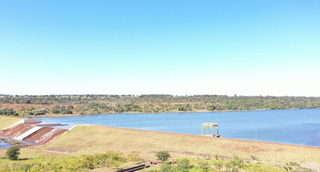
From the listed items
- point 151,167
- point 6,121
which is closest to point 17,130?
point 6,121

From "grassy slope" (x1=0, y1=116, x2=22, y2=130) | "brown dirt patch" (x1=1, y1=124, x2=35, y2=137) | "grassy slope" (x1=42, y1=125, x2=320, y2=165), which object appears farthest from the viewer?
"grassy slope" (x1=0, y1=116, x2=22, y2=130)

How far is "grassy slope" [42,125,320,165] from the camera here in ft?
120

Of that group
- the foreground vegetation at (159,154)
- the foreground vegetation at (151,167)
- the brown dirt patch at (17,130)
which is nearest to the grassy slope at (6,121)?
the brown dirt patch at (17,130)

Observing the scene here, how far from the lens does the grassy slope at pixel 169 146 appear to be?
36.5 metres

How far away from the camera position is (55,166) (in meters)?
29.6

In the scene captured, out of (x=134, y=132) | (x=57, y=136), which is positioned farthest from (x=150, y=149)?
(x=57, y=136)

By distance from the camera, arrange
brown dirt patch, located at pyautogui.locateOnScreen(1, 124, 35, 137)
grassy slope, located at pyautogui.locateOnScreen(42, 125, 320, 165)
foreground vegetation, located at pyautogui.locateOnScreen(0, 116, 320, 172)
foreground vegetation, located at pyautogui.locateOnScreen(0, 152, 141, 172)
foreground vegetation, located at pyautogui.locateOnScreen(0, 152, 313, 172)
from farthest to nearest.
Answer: brown dirt patch, located at pyautogui.locateOnScreen(1, 124, 35, 137), grassy slope, located at pyautogui.locateOnScreen(42, 125, 320, 165), foreground vegetation, located at pyautogui.locateOnScreen(0, 116, 320, 172), foreground vegetation, located at pyautogui.locateOnScreen(0, 152, 141, 172), foreground vegetation, located at pyautogui.locateOnScreen(0, 152, 313, 172)

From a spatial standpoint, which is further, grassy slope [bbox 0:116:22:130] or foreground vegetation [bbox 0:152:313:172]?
grassy slope [bbox 0:116:22:130]

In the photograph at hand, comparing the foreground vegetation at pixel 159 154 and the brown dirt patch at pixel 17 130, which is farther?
the brown dirt patch at pixel 17 130

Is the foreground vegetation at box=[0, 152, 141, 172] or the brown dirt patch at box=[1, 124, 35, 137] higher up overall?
the foreground vegetation at box=[0, 152, 141, 172]

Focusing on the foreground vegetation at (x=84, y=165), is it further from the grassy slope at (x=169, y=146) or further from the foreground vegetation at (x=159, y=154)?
the grassy slope at (x=169, y=146)

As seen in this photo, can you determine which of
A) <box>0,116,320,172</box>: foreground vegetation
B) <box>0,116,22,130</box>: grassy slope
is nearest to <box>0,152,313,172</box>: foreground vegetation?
<box>0,116,320,172</box>: foreground vegetation

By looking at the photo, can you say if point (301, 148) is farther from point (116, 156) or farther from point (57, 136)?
point (57, 136)

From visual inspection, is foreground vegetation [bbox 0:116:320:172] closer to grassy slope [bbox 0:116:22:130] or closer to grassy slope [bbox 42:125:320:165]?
grassy slope [bbox 42:125:320:165]
